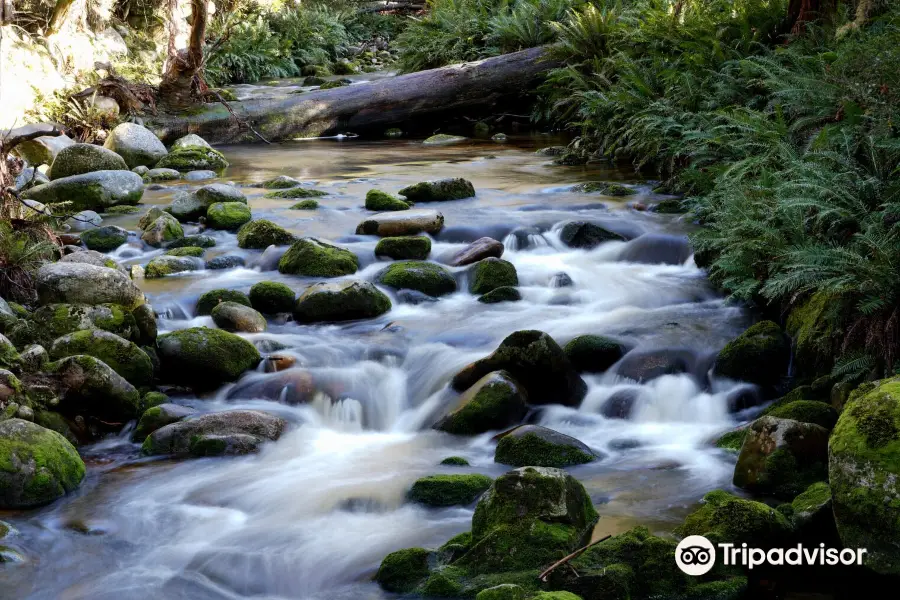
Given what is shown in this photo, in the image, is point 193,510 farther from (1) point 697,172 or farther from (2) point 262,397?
(1) point 697,172

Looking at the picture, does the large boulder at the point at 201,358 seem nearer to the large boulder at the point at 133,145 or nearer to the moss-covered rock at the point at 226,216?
the moss-covered rock at the point at 226,216

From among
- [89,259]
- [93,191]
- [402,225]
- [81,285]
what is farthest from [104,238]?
[402,225]

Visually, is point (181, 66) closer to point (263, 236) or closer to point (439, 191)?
point (439, 191)

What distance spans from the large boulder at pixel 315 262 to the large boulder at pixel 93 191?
337 centimetres

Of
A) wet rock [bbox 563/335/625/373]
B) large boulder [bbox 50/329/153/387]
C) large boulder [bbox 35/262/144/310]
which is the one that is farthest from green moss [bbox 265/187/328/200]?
wet rock [bbox 563/335/625/373]

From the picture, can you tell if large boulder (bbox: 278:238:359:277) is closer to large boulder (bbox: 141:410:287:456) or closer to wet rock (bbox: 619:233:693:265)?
wet rock (bbox: 619:233:693:265)

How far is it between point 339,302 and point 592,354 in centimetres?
210

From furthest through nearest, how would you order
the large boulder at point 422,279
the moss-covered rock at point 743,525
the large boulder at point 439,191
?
the large boulder at point 439,191, the large boulder at point 422,279, the moss-covered rock at point 743,525

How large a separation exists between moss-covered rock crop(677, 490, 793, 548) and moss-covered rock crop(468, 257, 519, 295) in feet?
13.4

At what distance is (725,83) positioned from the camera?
402 inches

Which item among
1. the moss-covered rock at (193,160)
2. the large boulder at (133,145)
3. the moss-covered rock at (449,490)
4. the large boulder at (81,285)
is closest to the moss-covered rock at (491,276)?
the large boulder at (81,285)

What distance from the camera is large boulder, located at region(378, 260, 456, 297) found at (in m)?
7.83

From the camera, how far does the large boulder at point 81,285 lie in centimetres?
656

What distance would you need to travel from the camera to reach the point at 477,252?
849 cm
